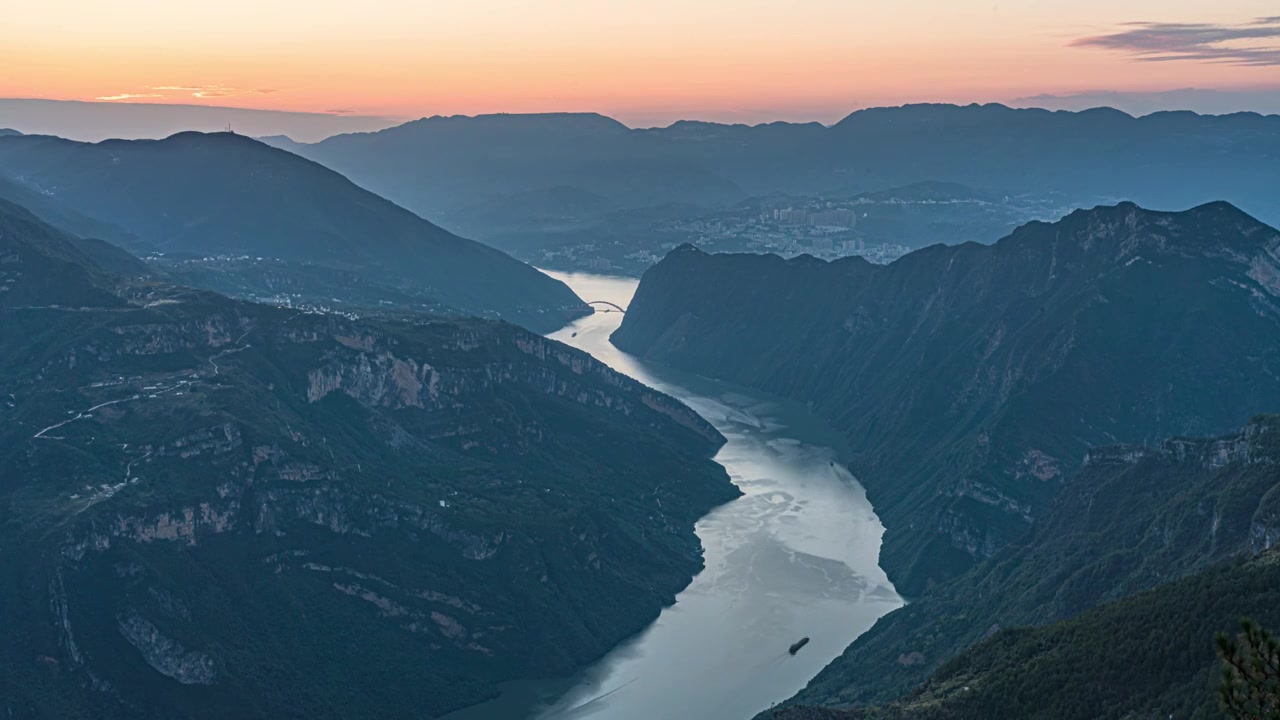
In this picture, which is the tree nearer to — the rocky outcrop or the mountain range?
the mountain range

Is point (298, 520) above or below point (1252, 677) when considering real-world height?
below

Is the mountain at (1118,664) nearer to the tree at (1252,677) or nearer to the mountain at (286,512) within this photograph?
the tree at (1252,677)

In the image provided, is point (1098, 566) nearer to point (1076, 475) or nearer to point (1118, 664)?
→ point (1076, 475)

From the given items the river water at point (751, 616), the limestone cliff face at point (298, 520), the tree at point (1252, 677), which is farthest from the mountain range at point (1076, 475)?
the tree at point (1252, 677)

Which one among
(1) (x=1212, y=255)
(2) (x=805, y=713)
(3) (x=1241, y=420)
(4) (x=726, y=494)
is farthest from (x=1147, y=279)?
(2) (x=805, y=713)

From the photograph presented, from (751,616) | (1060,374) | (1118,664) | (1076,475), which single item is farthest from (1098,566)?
(1060,374)

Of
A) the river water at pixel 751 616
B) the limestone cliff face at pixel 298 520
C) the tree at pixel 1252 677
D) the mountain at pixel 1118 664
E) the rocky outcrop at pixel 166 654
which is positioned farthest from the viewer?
the river water at pixel 751 616
